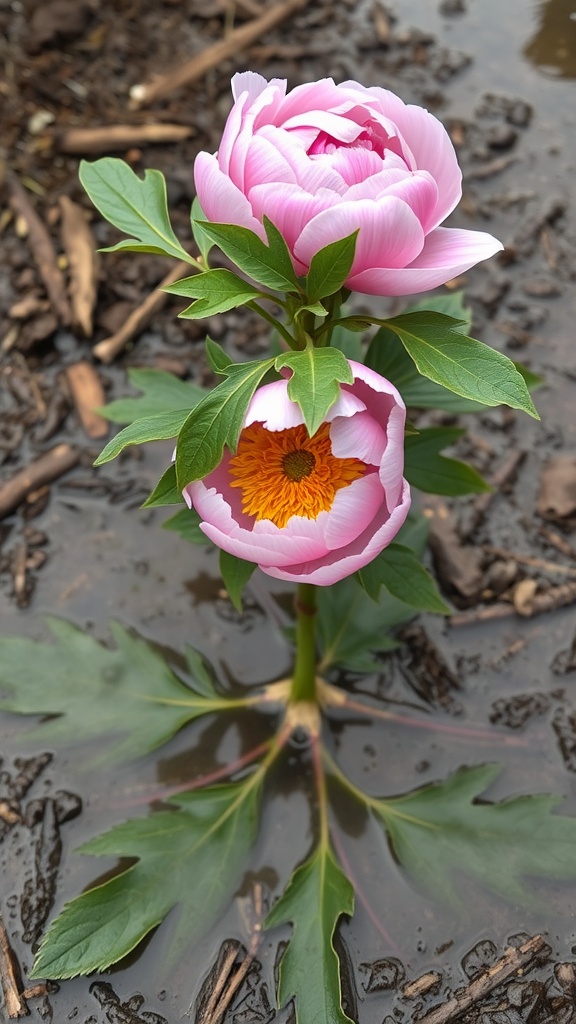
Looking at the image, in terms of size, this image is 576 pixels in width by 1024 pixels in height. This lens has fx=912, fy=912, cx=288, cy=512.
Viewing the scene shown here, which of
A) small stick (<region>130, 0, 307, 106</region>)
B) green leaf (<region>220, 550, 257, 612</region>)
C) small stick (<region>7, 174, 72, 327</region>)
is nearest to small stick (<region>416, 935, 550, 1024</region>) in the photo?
green leaf (<region>220, 550, 257, 612</region>)

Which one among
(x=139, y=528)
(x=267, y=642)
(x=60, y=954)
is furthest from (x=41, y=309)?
(x=60, y=954)

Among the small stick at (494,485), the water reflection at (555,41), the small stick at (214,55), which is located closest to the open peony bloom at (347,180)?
the small stick at (494,485)

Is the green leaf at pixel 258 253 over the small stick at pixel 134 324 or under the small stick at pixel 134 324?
over

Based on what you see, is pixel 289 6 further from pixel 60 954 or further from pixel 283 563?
pixel 60 954

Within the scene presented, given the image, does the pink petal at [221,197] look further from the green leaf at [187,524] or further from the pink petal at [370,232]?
the green leaf at [187,524]

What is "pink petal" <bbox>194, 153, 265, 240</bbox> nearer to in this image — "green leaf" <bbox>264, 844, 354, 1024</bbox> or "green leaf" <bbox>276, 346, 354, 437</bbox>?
"green leaf" <bbox>276, 346, 354, 437</bbox>

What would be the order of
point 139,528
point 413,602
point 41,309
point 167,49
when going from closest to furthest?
point 413,602 → point 139,528 → point 41,309 → point 167,49
